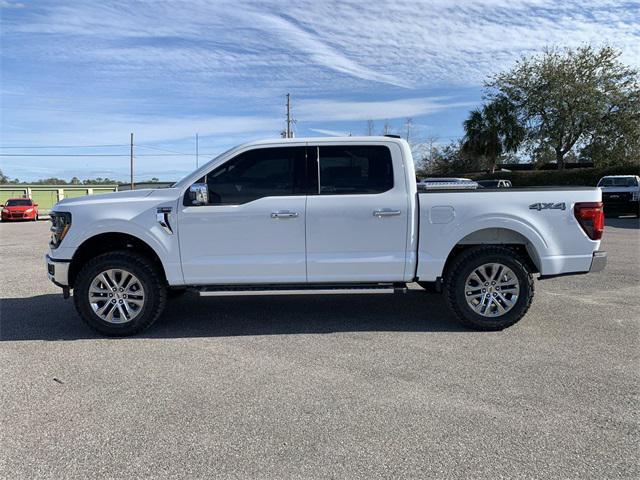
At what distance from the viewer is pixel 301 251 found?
208 inches

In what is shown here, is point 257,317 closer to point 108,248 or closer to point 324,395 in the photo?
point 108,248

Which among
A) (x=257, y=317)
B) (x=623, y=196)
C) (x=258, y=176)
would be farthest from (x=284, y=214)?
(x=623, y=196)

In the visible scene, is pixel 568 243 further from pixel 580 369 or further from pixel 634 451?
pixel 634 451

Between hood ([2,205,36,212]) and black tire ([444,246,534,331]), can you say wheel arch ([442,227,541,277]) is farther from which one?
hood ([2,205,36,212])

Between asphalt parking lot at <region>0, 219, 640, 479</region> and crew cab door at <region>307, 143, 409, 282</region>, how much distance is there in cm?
71

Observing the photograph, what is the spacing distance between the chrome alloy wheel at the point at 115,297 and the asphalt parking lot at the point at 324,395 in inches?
11.4

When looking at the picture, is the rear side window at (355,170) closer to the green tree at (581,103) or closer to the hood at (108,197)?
the hood at (108,197)

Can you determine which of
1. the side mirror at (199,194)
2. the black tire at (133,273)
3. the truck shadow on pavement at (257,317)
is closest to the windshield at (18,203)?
the truck shadow on pavement at (257,317)

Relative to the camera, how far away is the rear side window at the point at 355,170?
5.31m

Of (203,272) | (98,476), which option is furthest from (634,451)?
(203,272)

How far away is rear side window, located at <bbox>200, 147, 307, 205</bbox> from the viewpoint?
5.28m

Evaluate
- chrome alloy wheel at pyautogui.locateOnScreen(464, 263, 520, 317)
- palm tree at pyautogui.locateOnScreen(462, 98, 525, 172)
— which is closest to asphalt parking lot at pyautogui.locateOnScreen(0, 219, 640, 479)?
chrome alloy wheel at pyautogui.locateOnScreen(464, 263, 520, 317)

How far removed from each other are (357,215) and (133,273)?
2449 millimetres

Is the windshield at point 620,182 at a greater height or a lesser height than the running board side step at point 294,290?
greater
